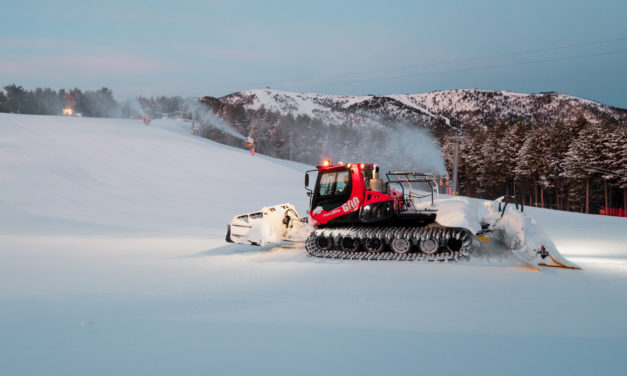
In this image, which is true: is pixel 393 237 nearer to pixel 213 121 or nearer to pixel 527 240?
pixel 527 240

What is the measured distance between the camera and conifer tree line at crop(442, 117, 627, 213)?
55250mm

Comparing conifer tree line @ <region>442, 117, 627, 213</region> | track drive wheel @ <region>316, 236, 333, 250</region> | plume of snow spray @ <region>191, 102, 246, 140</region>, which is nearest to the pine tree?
conifer tree line @ <region>442, 117, 627, 213</region>

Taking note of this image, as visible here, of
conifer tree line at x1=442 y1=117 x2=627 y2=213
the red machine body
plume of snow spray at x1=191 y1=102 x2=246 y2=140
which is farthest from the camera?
plume of snow spray at x1=191 y1=102 x2=246 y2=140

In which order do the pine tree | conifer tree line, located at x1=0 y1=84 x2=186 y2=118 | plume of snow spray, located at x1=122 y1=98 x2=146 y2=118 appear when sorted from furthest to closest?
1. plume of snow spray, located at x1=122 y1=98 x2=146 y2=118
2. conifer tree line, located at x1=0 y1=84 x2=186 y2=118
3. the pine tree

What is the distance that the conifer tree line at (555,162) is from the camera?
55250 millimetres

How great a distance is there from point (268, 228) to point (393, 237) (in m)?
3.26

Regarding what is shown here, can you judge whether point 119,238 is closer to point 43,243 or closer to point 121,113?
point 43,243

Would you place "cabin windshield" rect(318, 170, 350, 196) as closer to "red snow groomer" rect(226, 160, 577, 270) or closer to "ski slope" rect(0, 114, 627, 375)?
"red snow groomer" rect(226, 160, 577, 270)

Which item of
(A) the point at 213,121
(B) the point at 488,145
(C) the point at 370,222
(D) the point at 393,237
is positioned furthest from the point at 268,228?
(A) the point at 213,121

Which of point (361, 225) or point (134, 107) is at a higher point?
point (134, 107)

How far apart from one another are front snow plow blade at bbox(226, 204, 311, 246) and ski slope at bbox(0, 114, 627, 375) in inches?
19.3

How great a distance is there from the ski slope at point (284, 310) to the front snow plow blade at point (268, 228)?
1.61 ft

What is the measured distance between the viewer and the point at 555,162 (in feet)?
211

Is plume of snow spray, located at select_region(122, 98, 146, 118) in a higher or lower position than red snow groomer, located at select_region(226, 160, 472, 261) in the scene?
higher
